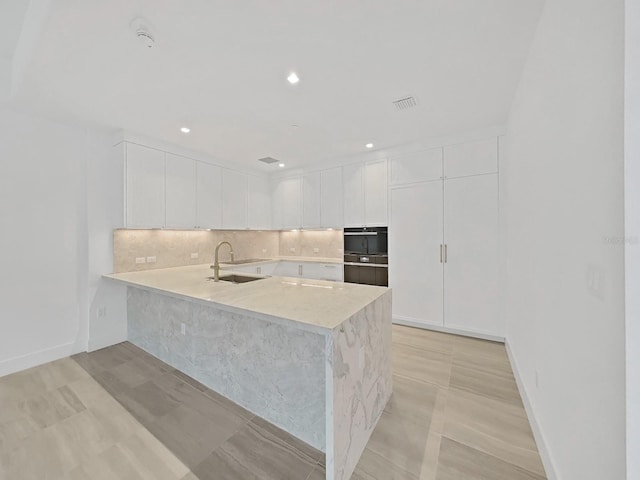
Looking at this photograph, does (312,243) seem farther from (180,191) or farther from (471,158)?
(471,158)

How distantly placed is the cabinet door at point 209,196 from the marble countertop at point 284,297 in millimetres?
1342

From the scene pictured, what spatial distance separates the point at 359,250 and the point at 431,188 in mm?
1368

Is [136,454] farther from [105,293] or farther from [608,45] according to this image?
[608,45]

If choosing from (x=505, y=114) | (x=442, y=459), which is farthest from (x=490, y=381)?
(x=505, y=114)

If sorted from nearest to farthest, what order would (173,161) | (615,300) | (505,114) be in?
(615,300) < (505,114) < (173,161)

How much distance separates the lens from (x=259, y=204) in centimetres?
480

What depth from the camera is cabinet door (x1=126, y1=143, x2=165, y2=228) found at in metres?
3.03

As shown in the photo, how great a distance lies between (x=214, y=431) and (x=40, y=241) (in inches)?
109

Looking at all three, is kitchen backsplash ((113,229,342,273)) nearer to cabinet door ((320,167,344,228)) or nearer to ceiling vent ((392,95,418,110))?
cabinet door ((320,167,344,228))

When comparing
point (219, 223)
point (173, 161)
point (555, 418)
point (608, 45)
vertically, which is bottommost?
point (555, 418)

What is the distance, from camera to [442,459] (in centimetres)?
154

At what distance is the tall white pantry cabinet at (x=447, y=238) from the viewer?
3.11m

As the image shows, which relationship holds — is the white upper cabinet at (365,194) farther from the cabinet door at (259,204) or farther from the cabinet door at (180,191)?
the cabinet door at (180,191)

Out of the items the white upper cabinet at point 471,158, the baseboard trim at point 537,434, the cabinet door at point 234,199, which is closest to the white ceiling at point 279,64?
the white upper cabinet at point 471,158
